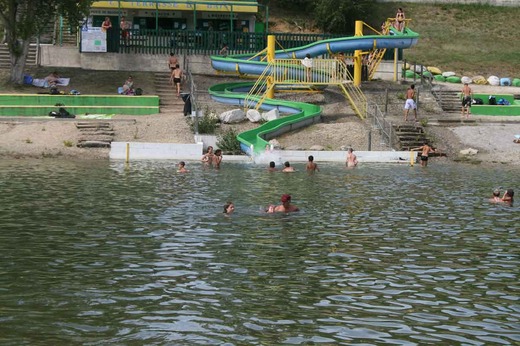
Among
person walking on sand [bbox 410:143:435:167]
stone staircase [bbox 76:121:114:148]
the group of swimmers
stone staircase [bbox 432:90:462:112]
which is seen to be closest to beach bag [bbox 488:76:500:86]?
stone staircase [bbox 432:90:462:112]

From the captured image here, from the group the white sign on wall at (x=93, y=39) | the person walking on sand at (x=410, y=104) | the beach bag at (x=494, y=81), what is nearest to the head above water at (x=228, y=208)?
Result: the person walking on sand at (x=410, y=104)

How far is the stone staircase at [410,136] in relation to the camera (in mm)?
40875

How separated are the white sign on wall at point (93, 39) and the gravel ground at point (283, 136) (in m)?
9.61

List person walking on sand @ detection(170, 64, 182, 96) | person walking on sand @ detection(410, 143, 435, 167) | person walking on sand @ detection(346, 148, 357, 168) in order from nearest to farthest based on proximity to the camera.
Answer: person walking on sand @ detection(346, 148, 357, 168) < person walking on sand @ detection(410, 143, 435, 167) < person walking on sand @ detection(170, 64, 182, 96)

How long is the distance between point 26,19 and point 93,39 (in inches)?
241

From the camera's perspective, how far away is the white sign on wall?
172 feet

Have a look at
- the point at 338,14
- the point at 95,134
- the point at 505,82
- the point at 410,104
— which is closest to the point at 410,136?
the point at 410,104

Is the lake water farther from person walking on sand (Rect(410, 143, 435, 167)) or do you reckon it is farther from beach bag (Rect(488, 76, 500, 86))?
beach bag (Rect(488, 76, 500, 86))

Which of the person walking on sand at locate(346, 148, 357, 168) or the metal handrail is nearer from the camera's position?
the person walking on sand at locate(346, 148, 357, 168)

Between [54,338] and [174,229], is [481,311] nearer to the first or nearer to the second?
[54,338]

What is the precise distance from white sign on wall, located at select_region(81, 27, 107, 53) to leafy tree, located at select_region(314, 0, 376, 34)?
19.9 meters

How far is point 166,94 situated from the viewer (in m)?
48.8

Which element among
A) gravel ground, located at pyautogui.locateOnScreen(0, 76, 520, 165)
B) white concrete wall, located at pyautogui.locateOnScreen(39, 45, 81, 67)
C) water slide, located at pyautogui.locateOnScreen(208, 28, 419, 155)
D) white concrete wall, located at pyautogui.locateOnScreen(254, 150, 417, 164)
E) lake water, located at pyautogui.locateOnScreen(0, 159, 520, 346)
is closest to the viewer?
lake water, located at pyautogui.locateOnScreen(0, 159, 520, 346)

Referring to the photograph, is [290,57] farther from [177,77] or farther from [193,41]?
[193,41]
